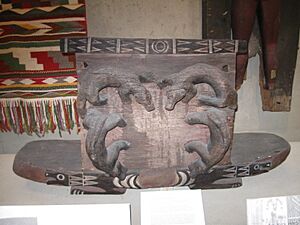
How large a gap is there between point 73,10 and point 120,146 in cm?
42

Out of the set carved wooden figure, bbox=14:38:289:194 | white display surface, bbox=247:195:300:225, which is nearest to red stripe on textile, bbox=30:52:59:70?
carved wooden figure, bbox=14:38:289:194

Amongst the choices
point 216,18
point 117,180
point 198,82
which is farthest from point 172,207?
point 216,18

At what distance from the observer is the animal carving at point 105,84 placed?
1.01 meters

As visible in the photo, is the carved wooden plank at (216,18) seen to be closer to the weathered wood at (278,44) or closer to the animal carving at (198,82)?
the weathered wood at (278,44)

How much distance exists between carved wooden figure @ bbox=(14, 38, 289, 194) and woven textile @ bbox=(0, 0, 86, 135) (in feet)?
0.64

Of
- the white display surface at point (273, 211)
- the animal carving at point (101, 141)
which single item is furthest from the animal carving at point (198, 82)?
the white display surface at point (273, 211)

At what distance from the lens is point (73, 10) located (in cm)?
119

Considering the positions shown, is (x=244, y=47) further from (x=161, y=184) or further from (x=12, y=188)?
(x=12, y=188)

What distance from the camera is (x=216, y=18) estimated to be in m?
1.21

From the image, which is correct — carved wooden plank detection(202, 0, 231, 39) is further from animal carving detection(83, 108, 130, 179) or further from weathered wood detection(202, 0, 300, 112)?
animal carving detection(83, 108, 130, 179)

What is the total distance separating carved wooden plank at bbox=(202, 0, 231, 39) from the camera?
120 centimetres

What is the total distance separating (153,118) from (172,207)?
22 cm

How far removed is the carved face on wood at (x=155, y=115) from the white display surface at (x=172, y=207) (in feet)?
0.09

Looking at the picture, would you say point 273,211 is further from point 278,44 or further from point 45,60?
point 45,60
